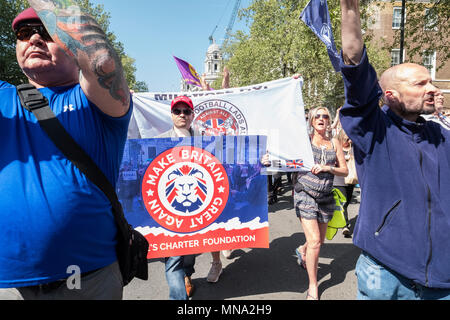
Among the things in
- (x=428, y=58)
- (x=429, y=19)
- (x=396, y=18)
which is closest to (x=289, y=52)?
(x=429, y=19)

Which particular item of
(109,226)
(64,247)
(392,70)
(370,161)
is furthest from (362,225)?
(64,247)

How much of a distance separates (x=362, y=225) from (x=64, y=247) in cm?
158

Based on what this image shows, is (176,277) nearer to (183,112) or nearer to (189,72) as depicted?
(183,112)

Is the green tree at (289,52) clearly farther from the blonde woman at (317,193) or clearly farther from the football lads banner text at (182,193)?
the football lads banner text at (182,193)

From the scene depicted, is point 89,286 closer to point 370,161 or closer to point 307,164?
point 370,161

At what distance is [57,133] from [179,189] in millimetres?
1626

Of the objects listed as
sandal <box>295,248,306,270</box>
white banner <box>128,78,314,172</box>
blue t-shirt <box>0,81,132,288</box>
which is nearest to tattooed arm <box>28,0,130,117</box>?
blue t-shirt <box>0,81,132,288</box>

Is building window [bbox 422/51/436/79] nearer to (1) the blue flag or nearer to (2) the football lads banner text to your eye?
(1) the blue flag

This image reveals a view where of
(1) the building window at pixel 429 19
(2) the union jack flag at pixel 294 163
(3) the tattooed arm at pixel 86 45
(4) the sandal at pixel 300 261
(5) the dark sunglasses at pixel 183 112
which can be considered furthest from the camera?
(1) the building window at pixel 429 19

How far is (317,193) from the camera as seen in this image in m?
3.16

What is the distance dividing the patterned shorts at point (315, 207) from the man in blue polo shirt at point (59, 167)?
2.18 metres

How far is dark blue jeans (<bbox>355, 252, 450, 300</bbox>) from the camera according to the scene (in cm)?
158

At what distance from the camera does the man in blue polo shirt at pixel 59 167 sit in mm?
1170

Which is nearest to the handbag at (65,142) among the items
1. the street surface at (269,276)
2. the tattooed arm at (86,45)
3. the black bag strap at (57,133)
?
the black bag strap at (57,133)
